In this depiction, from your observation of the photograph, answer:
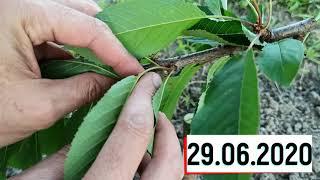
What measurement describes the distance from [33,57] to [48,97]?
86 millimetres

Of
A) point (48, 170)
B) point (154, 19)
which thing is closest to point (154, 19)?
point (154, 19)

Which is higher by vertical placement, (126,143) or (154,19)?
(154,19)

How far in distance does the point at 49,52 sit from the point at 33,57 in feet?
0.32

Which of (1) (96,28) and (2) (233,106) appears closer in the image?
(2) (233,106)

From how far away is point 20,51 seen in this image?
0.92 metres

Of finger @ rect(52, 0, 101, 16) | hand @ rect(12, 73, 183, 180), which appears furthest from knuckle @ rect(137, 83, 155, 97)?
finger @ rect(52, 0, 101, 16)

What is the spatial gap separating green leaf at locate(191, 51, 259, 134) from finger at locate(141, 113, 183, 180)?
0.44 feet

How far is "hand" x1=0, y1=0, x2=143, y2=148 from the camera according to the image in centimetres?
89

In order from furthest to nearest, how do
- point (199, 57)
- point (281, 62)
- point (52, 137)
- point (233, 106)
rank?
point (52, 137), point (199, 57), point (281, 62), point (233, 106)

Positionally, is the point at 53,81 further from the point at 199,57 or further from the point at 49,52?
the point at 199,57

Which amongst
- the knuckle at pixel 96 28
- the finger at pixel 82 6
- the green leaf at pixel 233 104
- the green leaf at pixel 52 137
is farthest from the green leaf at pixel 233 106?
the green leaf at pixel 52 137

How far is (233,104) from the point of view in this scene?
0.76 m

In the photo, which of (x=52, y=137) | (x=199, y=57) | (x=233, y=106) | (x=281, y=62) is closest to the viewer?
(x=233, y=106)

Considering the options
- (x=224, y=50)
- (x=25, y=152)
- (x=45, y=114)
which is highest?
(x=224, y=50)
